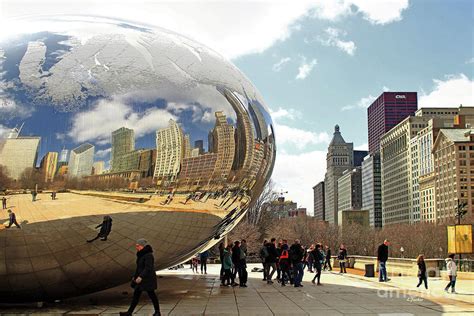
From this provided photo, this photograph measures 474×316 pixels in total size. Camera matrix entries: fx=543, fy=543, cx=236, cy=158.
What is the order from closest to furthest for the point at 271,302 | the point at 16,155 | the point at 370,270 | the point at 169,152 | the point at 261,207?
the point at 16,155, the point at 169,152, the point at 271,302, the point at 370,270, the point at 261,207

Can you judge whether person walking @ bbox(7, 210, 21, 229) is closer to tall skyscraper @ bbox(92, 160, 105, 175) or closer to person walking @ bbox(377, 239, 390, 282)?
tall skyscraper @ bbox(92, 160, 105, 175)

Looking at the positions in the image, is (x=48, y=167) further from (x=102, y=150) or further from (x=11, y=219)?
(x=11, y=219)

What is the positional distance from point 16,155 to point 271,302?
625cm

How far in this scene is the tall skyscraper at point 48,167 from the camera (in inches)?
328

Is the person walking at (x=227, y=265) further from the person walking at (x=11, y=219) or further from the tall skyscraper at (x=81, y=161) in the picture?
the person walking at (x=11, y=219)

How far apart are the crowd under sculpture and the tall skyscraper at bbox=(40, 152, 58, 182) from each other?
15 mm

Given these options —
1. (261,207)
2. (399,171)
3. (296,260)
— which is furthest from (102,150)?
(399,171)

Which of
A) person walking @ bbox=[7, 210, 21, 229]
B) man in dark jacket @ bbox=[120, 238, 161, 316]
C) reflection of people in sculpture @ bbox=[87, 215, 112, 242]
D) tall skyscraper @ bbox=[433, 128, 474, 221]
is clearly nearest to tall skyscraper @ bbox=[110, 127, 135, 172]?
reflection of people in sculpture @ bbox=[87, 215, 112, 242]

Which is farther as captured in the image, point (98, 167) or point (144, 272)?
point (144, 272)

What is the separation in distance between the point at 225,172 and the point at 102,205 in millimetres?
2255

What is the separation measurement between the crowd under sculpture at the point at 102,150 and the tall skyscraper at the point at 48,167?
0.02 meters

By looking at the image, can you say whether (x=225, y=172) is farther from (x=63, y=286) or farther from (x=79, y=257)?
(x=63, y=286)

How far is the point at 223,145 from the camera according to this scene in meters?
9.58

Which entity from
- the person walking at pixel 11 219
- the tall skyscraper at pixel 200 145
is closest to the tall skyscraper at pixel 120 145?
the tall skyscraper at pixel 200 145
